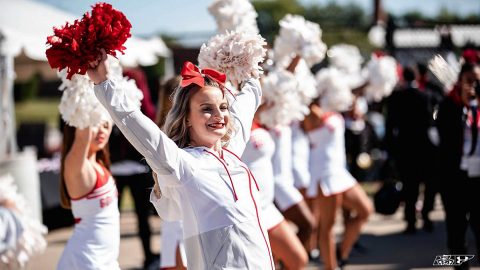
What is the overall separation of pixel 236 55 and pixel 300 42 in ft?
5.16

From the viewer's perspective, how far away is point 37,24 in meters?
8.94

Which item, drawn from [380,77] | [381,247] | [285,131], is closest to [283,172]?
[285,131]

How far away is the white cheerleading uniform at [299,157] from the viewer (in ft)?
24.0

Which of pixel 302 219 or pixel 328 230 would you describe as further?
pixel 328 230

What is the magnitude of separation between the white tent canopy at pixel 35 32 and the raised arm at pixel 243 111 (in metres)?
3.91

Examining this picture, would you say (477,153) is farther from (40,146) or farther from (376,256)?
(40,146)

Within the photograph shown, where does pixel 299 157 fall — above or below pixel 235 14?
below

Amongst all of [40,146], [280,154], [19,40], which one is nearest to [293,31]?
[280,154]

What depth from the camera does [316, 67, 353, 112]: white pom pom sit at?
7031mm

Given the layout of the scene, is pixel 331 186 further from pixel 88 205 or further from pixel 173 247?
pixel 88 205

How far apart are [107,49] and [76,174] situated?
1.68 metres

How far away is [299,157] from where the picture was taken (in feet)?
24.8

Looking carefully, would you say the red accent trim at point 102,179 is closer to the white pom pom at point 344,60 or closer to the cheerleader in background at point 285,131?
the cheerleader in background at point 285,131

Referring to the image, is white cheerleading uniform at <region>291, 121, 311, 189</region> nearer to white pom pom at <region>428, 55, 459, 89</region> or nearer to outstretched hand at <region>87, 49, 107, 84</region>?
white pom pom at <region>428, 55, 459, 89</region>
